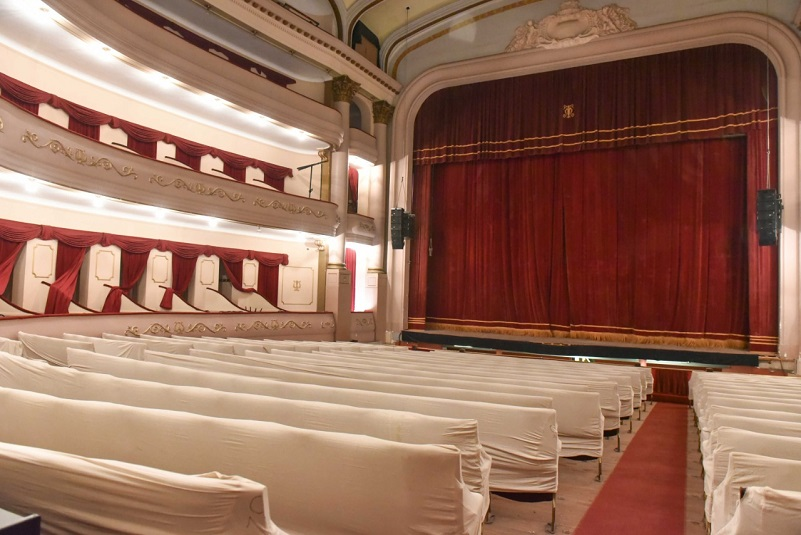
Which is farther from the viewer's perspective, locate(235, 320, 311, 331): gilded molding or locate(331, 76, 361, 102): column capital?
locate(331, 76, 361, 102): column capital

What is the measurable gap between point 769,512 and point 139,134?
11.0 m

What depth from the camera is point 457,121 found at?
13.5 meters

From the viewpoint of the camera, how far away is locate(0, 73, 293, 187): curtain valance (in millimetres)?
8070

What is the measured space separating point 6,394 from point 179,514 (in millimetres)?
1301

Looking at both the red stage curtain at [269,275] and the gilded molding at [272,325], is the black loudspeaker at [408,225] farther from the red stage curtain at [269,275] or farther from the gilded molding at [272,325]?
the gilded molding at [272,325]

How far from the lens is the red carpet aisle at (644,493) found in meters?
3.07

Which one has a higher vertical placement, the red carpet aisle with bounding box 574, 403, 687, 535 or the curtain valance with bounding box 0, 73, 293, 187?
the curtain valance with bounding box 0, 73, 293, 187

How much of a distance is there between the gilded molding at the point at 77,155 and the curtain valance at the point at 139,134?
134cm

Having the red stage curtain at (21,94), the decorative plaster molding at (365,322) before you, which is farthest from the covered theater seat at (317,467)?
the decorative plaster molding at (365,322)

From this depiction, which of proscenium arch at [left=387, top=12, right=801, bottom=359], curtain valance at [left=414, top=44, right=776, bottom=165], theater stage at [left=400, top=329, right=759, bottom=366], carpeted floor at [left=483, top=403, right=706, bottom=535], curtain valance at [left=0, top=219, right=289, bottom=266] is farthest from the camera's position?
curtain valance at [left=414, top=44, right=776, bottom=165]

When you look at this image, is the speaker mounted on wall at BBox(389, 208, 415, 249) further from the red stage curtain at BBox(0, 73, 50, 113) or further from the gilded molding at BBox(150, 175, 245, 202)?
the red stage curtain at BBox(0, 73, 50, 113)

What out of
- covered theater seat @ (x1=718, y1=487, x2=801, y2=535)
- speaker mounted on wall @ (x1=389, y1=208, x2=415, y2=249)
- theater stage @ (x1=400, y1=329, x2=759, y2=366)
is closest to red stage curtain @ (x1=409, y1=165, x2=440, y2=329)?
speaker mounted on wall @ (x1=389, y1=208, x2=415, y2=249)

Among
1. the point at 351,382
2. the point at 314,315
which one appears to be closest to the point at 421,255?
the point at 314,315

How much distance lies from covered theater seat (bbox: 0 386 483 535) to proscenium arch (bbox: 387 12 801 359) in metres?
10.2
